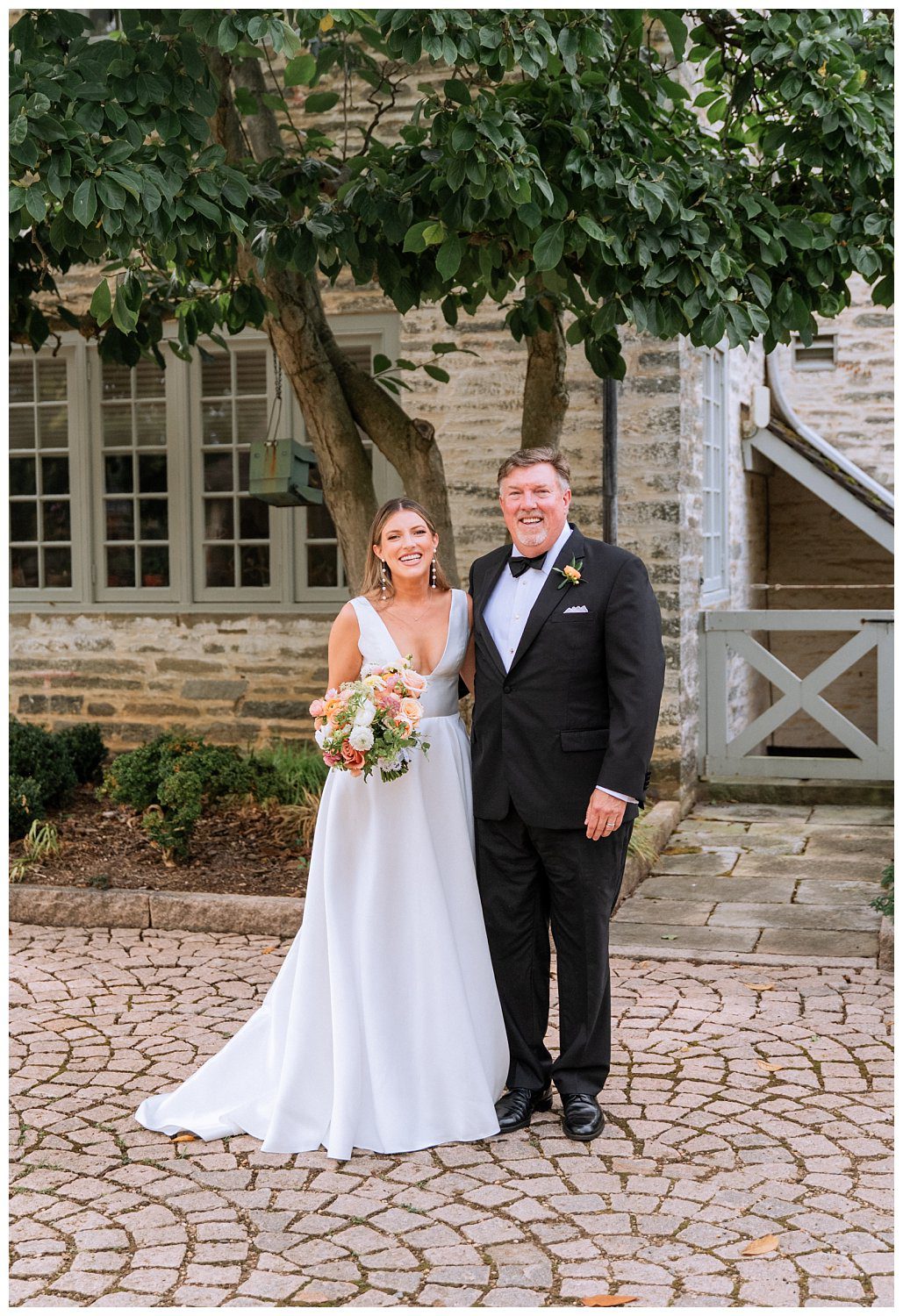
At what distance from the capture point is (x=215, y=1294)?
10.6 feet

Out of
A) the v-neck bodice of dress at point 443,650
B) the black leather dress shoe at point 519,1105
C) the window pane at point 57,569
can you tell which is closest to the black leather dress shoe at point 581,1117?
the black leather dress shoe at point 519,1105

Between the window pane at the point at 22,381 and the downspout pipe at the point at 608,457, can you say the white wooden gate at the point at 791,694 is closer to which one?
the downspout pipe at the point at 608,457

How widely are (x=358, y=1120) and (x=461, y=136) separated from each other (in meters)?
3.19

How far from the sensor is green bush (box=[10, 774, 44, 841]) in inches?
295

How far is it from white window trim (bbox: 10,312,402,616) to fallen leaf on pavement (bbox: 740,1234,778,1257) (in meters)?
6.21

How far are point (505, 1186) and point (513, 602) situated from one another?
1.71 metres

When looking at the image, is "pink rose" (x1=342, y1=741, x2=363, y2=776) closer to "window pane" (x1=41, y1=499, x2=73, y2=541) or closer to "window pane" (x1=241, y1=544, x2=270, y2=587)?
"window pane" (x1=241, y1=544, x2=270, y2=587)

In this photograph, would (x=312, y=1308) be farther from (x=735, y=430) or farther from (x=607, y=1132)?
(x=735, y=430)

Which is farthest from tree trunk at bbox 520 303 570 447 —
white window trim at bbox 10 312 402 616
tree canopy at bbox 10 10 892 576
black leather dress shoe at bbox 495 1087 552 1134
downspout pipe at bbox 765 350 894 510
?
downspout pipe at bbox 765 350 894 510

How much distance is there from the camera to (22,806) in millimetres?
7512

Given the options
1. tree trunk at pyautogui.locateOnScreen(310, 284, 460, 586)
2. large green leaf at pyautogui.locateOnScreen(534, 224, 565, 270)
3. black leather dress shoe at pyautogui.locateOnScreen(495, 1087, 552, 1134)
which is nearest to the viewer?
black leather dress shoe at pyautogui.locateOnScreen(495, 1087, 552, 1134)

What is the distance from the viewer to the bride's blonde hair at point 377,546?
4.32 m

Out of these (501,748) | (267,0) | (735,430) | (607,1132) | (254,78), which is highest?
(254,78)

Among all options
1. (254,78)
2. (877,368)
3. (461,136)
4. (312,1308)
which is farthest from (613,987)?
(877,368)
